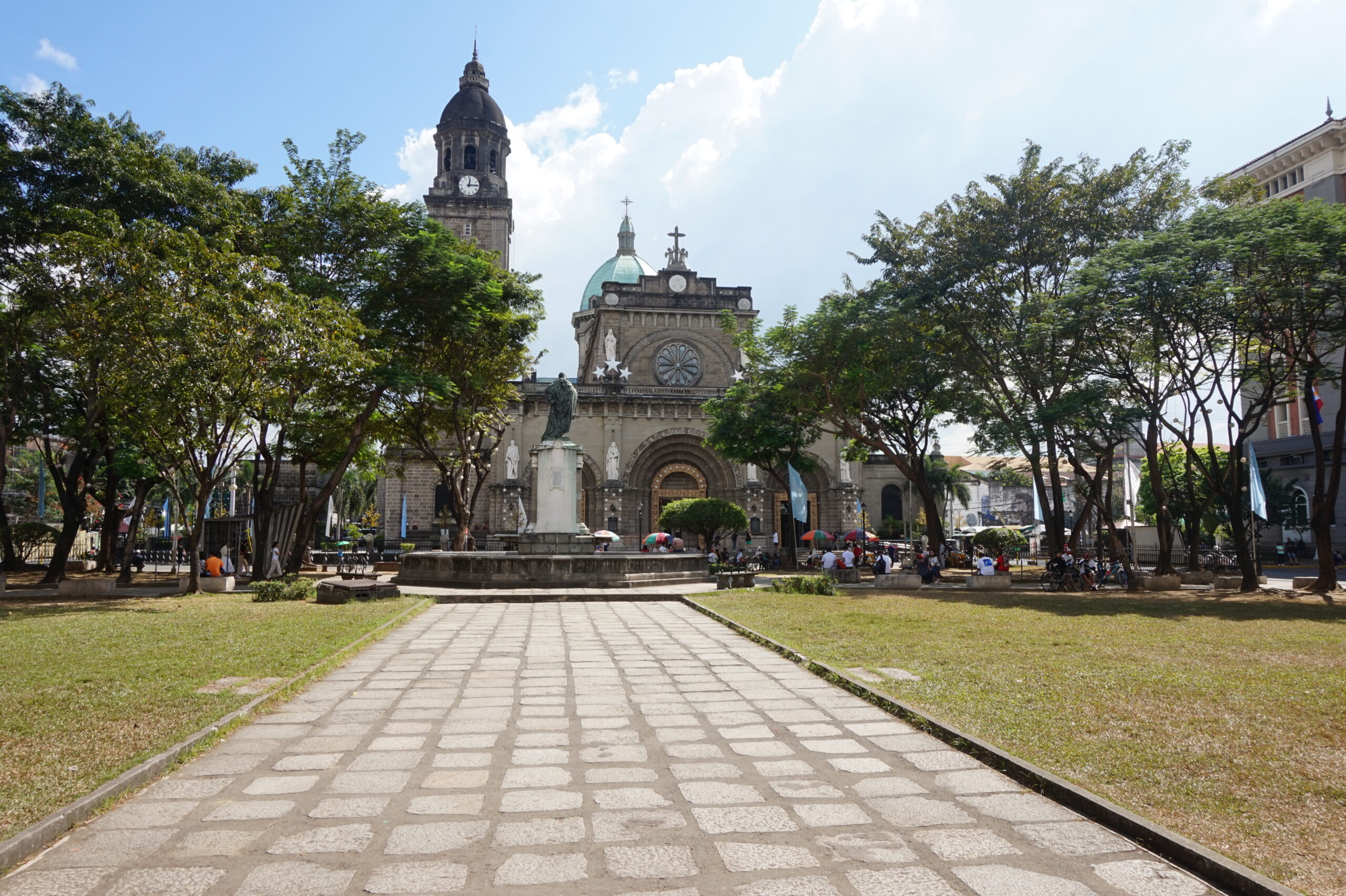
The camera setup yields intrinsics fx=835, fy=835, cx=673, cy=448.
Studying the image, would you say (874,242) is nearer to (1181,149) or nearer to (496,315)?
(1181,149)

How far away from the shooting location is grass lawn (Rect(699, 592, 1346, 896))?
405 cm

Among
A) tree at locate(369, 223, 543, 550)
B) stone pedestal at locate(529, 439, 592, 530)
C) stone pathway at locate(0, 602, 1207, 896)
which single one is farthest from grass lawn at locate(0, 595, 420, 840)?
tree at locate(369, 223, 543, 550)

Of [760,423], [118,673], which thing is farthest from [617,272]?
[118,673]

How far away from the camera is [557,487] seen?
20.7 m

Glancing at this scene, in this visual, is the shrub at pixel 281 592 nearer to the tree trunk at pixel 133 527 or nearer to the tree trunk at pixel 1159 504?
the tree trunk at pixel 133 527

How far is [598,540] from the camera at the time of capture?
1190 inches

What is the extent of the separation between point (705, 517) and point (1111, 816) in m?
30.5

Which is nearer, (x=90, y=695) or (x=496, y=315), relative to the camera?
(x=90, y=695)

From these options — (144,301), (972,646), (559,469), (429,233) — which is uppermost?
(429,233)

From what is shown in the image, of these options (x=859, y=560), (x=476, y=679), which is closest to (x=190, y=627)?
(x=476, y=679)

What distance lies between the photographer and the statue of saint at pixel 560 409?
21.2 metres

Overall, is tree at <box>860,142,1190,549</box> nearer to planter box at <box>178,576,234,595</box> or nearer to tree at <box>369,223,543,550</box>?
tree at <box>369,223,543,550</box>

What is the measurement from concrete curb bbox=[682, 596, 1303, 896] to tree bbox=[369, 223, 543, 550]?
1834 centimetres

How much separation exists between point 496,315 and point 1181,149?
18573mm
